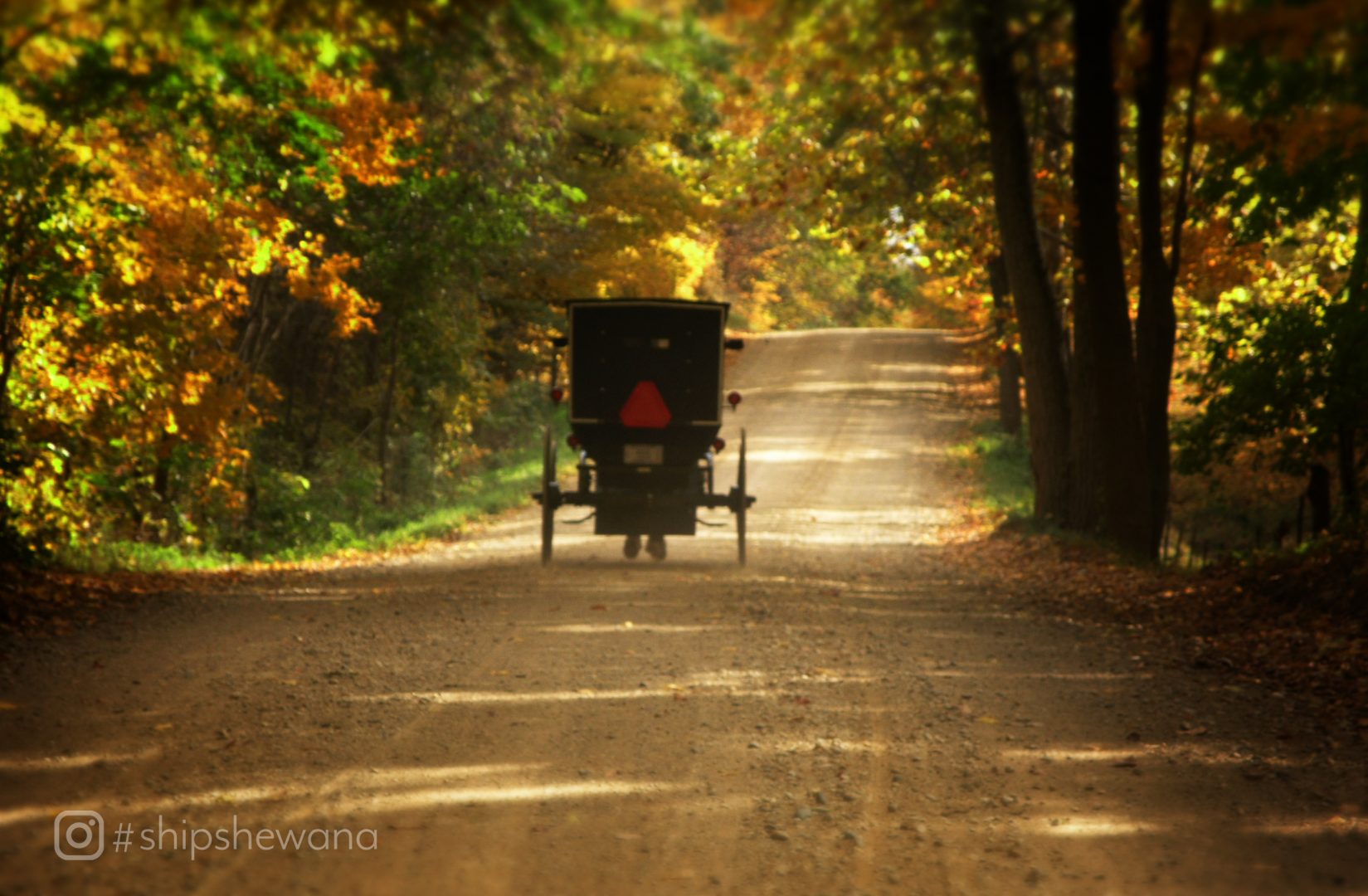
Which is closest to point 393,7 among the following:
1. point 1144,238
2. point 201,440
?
point 1144,238

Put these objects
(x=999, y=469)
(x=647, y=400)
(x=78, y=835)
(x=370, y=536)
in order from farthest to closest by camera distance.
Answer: (x=999, y=469) → (x=370, y=536) → (x=647, y=400) → (x=78, y=835)

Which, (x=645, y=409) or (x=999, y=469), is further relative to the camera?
(x=999, y=469)

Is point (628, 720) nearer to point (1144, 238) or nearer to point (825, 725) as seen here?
point (825, 725)

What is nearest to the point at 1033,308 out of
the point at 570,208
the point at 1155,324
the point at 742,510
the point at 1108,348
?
the point at 1155,324

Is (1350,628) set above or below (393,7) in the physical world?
below

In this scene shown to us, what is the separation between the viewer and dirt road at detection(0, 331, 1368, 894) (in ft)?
16.5

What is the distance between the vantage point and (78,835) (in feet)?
16.6

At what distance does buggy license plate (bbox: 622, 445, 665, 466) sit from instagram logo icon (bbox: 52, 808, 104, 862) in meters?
9.17

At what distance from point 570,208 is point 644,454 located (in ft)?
46.6

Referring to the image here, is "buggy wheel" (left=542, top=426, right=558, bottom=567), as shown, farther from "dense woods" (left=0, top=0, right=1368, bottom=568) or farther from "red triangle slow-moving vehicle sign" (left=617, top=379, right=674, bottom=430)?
"dense woods" (left=0, top=0, right=1368, bottom=568)

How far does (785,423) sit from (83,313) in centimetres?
2675

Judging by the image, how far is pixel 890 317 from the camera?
69.9 meters

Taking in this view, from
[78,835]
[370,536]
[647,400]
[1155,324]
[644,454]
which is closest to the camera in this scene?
[78,835]

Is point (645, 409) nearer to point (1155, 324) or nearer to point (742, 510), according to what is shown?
point (742, 510)
